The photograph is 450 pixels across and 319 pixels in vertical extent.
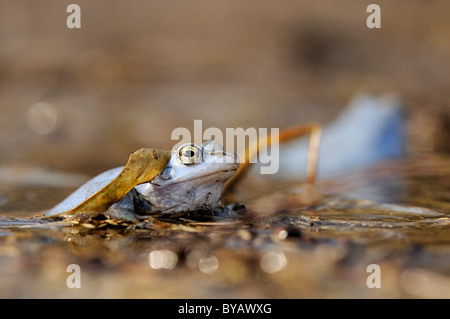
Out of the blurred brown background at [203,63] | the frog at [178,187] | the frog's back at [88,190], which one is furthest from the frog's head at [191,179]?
the blurred brown background at [203,63]

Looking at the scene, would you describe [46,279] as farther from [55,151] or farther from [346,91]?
[346,91]

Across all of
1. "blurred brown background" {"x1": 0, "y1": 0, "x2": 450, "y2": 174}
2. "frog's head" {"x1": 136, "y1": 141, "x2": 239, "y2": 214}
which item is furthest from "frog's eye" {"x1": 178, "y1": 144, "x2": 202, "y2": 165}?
"blurred brown background" {"x1": 0, "y1": 0, "x2": 450, "y2": 174}

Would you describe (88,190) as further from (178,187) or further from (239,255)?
(239,255)

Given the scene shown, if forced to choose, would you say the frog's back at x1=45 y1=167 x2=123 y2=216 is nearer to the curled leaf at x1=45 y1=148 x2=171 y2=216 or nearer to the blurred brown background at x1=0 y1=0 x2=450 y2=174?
the curled leaf at x1=45 y1=148 x2=171 y2=216

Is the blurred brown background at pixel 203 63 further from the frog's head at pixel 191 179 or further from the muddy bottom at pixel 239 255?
the muddy bottom at pixel 239 255

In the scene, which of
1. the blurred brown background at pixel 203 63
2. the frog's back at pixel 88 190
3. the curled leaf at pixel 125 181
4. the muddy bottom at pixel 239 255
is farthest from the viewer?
the blurred brown background at pixel 203 63

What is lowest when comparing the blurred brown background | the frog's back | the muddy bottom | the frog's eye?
the muddy bottom

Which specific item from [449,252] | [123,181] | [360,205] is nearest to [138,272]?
[123,181]
